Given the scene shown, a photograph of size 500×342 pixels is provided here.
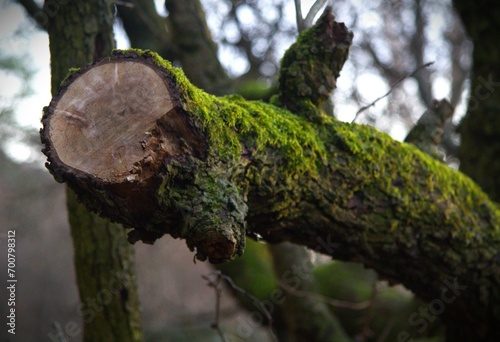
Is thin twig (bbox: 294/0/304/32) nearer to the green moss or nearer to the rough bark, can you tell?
the rough bark

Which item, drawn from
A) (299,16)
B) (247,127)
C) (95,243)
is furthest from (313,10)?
(95,243)

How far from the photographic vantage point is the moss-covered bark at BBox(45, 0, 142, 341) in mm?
2502

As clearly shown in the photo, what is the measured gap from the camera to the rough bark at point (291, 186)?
1511 millimetres

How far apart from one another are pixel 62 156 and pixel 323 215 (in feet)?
3.73

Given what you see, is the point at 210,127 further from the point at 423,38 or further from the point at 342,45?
the point at 423,38

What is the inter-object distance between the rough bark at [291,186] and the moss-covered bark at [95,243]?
97 cm

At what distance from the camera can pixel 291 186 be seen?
1.93 m

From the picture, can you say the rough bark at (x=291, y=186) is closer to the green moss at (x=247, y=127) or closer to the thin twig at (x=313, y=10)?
the green moss at (x=247, y=127)

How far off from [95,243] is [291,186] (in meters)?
1.25

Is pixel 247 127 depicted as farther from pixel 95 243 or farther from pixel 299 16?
pixel 95 243

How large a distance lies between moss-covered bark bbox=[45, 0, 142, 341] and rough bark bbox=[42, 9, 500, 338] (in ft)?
3.17

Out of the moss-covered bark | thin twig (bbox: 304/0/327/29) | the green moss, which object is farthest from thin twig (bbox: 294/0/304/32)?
the moss-covered bark

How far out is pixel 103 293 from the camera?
2.60 metres

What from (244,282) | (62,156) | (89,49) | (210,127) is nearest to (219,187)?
(210,127)
